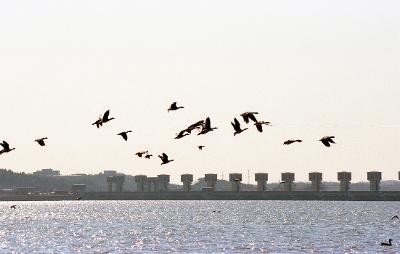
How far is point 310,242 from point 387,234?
862 inches

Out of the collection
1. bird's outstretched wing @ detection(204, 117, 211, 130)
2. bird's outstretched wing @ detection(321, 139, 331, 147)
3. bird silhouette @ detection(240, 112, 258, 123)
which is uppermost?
bird silhouette @ detection(240, 112, 258, 123)

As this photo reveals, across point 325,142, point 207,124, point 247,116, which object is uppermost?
point 247,116

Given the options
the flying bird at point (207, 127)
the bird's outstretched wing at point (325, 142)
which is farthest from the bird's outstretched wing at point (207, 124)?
the bird's outstretched wing at point (325, 142)

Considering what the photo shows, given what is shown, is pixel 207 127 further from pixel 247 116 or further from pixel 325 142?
pixel 325 142

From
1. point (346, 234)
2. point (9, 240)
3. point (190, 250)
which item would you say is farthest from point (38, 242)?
point (346, 234)

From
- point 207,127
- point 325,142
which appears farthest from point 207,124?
point 325,142

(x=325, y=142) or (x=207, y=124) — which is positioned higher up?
(x=207, y=124)

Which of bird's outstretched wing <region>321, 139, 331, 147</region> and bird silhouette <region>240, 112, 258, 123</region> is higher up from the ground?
bird silhouette <region>240, 112, 258, 123</region>

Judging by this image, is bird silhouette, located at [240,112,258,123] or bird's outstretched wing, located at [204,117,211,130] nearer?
bird's outstretched wing, located at [204,117,211,130]

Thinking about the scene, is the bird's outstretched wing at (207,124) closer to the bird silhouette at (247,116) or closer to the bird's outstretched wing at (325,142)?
the bird silhouette at (247,116)

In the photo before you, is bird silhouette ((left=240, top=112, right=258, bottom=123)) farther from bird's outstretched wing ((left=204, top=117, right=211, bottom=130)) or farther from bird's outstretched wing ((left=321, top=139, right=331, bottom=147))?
bird's outstretched wing ((left=321, top=139, right=331, bottom=147))

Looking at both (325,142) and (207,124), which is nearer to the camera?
(207,124)

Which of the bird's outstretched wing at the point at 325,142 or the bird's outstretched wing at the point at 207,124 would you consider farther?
the bird's outstretched wing at the point at 325,142

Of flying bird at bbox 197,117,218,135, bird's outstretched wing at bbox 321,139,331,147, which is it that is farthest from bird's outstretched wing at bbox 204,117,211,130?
bird's outstretched wing at bbox 321,139,331,147
